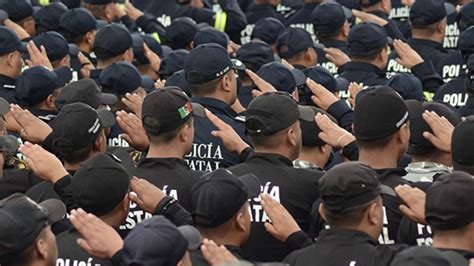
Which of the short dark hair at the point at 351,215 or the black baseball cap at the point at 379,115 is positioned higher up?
the short dark hair at the point at 351,215

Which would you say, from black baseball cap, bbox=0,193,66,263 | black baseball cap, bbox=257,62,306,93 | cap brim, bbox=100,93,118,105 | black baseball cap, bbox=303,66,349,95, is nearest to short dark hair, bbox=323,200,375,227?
black baseball cap, bbox=0,193,66,263

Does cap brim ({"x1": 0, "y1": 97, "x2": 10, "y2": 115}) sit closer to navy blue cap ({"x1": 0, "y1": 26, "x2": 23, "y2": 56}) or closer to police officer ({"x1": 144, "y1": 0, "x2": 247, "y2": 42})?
navy blue cap ({"x1": 0, "y1": 26, "x2": 23, "y2": 56})

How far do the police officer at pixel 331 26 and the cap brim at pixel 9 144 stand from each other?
6541 millimetres

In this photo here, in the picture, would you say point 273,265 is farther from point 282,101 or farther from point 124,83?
point 124,83

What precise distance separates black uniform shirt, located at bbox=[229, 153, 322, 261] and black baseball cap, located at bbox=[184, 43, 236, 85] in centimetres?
180

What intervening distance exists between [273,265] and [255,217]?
9.36 ft

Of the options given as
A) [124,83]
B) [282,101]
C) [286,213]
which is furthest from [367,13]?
[286,213]

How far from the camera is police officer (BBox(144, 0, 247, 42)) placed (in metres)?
18.6

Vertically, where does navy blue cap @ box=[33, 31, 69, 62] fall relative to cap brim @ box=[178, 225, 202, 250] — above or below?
below

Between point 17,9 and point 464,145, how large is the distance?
8.76 meters

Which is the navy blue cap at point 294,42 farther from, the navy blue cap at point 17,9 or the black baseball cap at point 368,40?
the navy blue cap at point 17,9

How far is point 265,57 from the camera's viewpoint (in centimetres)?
1398

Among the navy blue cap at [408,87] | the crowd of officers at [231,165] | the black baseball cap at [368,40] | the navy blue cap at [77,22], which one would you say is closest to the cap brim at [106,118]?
the crowd of officers at [231,165]

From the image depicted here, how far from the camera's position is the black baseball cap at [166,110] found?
9.45 m
